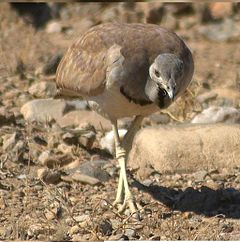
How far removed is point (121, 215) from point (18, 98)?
2.93m

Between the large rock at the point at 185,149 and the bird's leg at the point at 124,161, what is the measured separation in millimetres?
483

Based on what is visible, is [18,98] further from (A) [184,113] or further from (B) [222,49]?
(B) [222,49]

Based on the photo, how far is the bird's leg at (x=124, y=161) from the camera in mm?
5922

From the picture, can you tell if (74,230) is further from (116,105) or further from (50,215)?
(116,105)

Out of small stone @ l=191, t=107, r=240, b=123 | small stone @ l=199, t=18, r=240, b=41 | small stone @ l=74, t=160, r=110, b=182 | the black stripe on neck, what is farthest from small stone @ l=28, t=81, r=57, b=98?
small stone @ l=199, t=18, r=240, b=41

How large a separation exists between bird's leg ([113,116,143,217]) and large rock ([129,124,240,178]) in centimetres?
48

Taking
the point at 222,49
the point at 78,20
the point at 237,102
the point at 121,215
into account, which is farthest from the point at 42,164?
the point at 78,20

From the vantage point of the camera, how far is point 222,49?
35.6 ft

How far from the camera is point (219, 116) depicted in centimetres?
767

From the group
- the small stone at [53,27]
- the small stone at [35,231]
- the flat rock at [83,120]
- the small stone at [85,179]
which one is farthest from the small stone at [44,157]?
the small stone at [53,27]

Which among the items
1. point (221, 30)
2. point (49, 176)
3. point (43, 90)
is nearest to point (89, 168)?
point (49, 176)

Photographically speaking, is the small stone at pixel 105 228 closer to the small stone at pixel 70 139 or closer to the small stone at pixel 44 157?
the small stone at pixel 44 157

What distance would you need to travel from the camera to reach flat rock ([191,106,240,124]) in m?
7.61

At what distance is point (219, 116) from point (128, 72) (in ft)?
7.32
